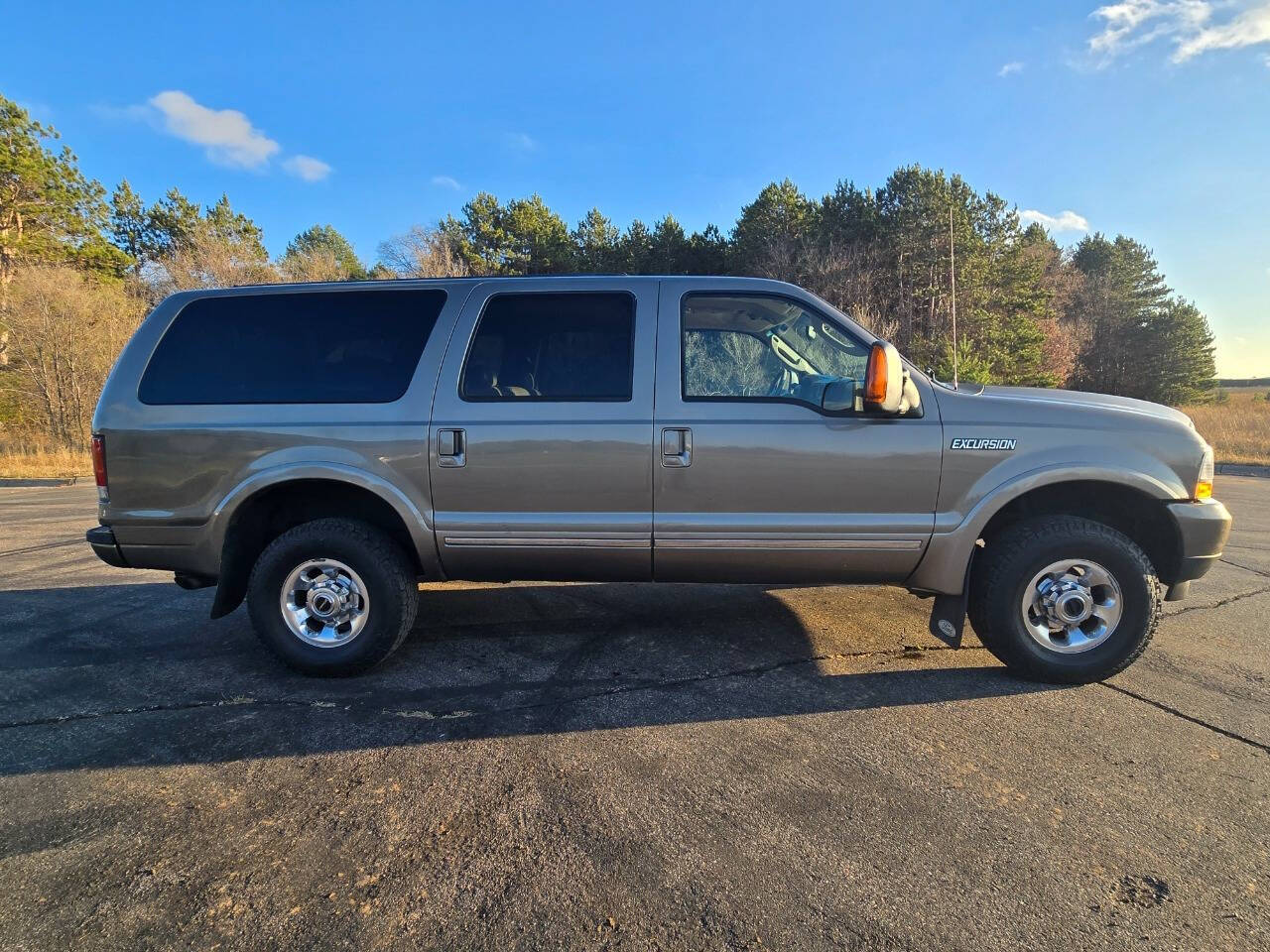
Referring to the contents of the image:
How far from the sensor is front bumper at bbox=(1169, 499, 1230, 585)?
315cm

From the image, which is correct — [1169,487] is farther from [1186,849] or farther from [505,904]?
[505,904]

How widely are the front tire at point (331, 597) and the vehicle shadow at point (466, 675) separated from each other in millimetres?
176

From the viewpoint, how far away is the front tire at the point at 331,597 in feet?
11.1

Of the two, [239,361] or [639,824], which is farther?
[239,361]

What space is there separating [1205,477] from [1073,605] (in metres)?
0.92

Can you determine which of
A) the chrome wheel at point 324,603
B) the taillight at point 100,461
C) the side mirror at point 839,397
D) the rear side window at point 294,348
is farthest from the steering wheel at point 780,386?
the taillight at point 100,461

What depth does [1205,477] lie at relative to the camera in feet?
10.6

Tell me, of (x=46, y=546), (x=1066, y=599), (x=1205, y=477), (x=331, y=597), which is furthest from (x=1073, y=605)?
(x=46, y=546)

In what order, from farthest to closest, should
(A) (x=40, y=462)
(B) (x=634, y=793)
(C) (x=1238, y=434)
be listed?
(C) (x=1238, y=434) → (A) (x=40, y=462) → (B) (x=634, y=793)

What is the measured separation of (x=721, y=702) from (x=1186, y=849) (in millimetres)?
1764

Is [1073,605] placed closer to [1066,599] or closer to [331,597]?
[1066,599]

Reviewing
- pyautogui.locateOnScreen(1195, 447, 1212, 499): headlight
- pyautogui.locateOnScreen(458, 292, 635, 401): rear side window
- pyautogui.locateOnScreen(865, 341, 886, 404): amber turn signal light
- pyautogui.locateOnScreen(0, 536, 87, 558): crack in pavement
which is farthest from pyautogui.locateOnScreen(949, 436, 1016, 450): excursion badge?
pyautogui.locateOnScreen(0, 536, 87, 558): crack in pavement

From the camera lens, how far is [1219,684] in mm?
3383

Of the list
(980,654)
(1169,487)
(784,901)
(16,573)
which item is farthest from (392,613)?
(16,573)
